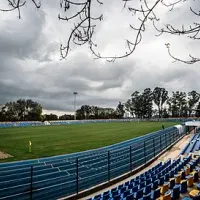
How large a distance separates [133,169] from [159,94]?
10830 centimetres

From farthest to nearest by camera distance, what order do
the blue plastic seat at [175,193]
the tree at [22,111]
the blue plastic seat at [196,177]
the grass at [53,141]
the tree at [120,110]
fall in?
the tree at [120,110]
the tree at [22,111]
the grass at [53,141]
the blue plastic seat at [196,177]
the blue plastic seat at [175,193]

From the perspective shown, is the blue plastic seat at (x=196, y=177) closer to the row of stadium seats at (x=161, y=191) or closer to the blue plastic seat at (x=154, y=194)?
the row of stadium seats at (x=161, y=191)

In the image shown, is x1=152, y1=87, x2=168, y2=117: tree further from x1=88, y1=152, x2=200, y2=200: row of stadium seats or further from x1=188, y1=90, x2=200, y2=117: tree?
x1=88, y1=152, x2=200, y2=200: row of stadium seats

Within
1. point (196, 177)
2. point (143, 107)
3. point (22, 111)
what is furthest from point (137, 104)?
point (196, 177)

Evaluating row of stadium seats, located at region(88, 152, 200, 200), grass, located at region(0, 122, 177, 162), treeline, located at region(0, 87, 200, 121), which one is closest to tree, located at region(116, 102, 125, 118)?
treeline, located at region(0, 87, 200, 121)

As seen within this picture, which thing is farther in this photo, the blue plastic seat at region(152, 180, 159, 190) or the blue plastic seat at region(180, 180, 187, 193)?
the blue plastic seat at region(152, 180, 159, 190)

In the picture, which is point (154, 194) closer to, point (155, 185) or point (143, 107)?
point (155, 185)

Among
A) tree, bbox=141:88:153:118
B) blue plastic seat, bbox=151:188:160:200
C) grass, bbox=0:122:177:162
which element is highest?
tree, bbox=141:88:153:118

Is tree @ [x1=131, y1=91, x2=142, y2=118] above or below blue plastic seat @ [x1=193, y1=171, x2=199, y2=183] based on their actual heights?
above

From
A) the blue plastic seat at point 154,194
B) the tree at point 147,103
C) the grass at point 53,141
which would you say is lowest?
the grass at point 53,141

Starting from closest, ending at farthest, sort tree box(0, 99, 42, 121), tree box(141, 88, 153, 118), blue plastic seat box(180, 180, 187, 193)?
1. blue plastic seat box(180, 180, 187, 193)
2. tree box(0, 99, 42, 121)
3. tree box(141, 88, 153, 118)

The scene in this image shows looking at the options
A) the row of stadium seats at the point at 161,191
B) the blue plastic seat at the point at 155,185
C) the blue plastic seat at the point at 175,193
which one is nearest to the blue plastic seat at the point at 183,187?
the row of stadium seats at the point at 161,191

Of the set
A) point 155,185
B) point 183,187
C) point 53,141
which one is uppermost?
point 183,187

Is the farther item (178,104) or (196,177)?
(178,104)
